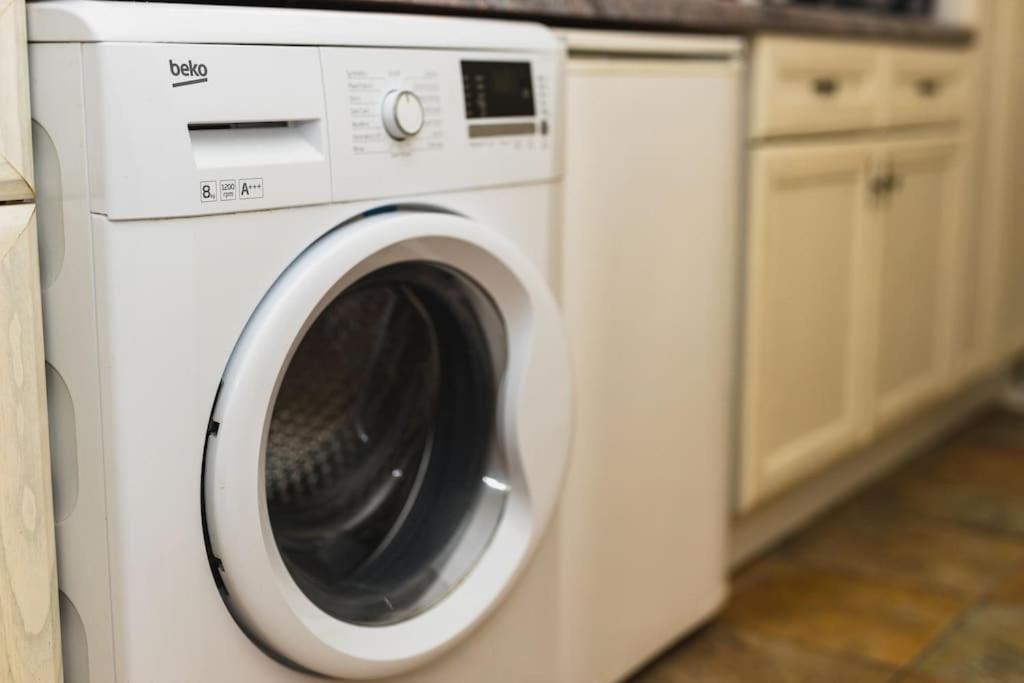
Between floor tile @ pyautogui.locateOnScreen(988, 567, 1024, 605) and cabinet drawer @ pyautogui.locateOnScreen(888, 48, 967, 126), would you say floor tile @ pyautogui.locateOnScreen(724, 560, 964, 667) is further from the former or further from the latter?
cabinet drawer @ pyautogui.locateOnScreen(888, 48, 967, 126)

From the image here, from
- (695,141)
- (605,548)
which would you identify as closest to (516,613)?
(605,548)

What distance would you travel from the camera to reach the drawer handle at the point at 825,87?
1.96 meters

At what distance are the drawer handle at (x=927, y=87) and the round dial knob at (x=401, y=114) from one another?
156cm

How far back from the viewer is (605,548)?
151cm

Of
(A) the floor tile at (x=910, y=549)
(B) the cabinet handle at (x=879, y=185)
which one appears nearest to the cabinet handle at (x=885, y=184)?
(B) the cabinet handle at (x=879, y=185)

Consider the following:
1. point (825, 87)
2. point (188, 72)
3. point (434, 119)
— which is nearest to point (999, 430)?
point (825, 87)

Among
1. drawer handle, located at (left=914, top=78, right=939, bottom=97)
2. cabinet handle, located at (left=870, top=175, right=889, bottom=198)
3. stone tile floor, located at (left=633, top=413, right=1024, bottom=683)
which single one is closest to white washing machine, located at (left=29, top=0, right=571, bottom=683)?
stone tile floor, located at (left=633, top=413, right=1024, bottom=683)

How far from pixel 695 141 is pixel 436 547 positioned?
671 millimetres

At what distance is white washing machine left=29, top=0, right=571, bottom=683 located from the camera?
2.91ft

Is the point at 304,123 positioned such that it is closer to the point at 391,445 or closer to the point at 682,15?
the point at 391,445

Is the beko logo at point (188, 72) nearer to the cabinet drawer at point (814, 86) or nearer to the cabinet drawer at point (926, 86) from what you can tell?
the cabinet drawer at point (814, 86)

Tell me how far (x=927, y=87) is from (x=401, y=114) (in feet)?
5.49

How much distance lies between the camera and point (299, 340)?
39.4 inches

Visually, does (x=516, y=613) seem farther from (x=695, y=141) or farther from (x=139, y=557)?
(x=695, y=141)
